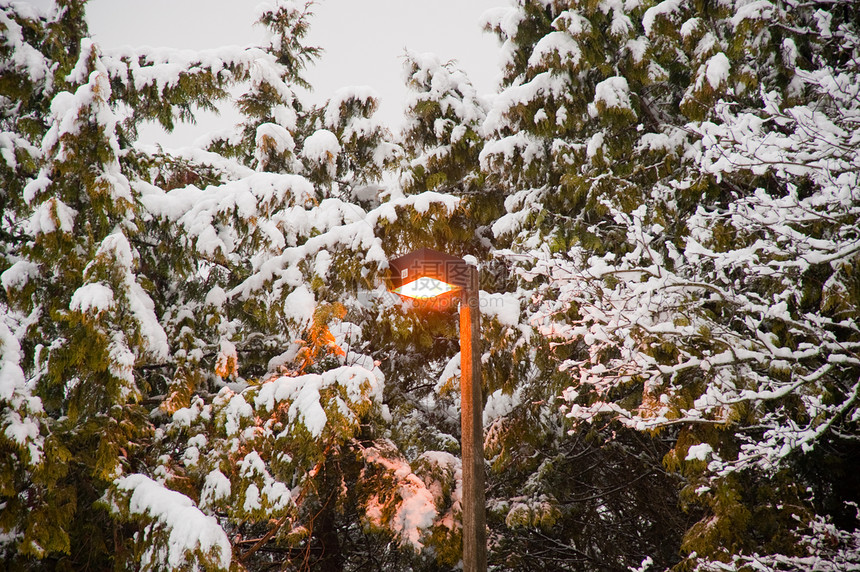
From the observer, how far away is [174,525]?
466 cm

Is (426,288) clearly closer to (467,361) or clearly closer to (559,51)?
(467,361)

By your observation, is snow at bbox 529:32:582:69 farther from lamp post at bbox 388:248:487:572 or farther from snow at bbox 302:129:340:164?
lamp post at bbox 388:248:487:572

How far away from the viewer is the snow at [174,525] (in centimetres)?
455

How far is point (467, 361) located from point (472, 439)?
18.5 inches

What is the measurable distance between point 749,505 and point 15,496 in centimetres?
647

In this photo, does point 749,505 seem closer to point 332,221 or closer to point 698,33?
point 698,33

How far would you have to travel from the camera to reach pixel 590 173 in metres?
5.77

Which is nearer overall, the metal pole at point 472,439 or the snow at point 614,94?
the metal pole at point 472,439

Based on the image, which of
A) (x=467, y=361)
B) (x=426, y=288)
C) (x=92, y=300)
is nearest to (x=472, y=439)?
(x=467, y=361)

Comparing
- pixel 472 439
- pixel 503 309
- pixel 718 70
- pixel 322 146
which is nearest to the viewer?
pixel 472 439

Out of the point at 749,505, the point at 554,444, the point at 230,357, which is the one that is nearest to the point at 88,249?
the point at 230,357

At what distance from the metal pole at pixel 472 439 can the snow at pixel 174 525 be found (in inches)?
95.8

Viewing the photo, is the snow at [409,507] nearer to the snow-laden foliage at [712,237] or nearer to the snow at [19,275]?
the snow-laden foliage at [712,237]

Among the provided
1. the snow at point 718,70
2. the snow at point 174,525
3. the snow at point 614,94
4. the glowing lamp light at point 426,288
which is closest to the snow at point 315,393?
the snow at point 174,525
